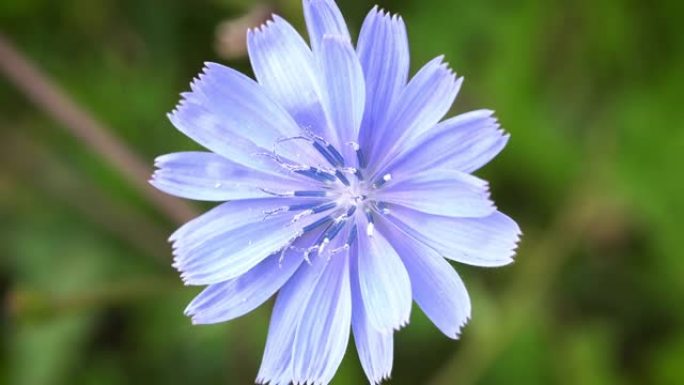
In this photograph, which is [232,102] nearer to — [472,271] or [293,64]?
[293,64]

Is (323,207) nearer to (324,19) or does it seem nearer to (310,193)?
(310,193)

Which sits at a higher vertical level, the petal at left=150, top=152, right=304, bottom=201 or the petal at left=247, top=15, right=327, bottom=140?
the petal at left=247, top=15, right=327, bottom=140

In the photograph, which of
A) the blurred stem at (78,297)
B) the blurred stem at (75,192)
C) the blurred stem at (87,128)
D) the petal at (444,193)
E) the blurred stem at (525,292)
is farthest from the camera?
the blurred stem at (75,192)

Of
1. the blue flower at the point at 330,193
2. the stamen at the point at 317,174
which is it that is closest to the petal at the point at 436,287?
the blue flower at the point at 330,193

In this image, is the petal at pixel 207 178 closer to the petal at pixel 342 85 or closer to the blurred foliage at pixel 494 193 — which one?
the petal at pixel 342 85

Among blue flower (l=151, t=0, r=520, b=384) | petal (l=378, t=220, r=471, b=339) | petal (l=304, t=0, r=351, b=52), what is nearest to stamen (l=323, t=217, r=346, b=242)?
blue flower (l=151, t=0, r=520, b=384)

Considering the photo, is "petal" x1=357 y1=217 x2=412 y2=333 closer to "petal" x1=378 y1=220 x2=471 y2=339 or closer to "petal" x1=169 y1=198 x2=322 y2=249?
"petal" x1=378 y1=220 x2=471 y2=339
